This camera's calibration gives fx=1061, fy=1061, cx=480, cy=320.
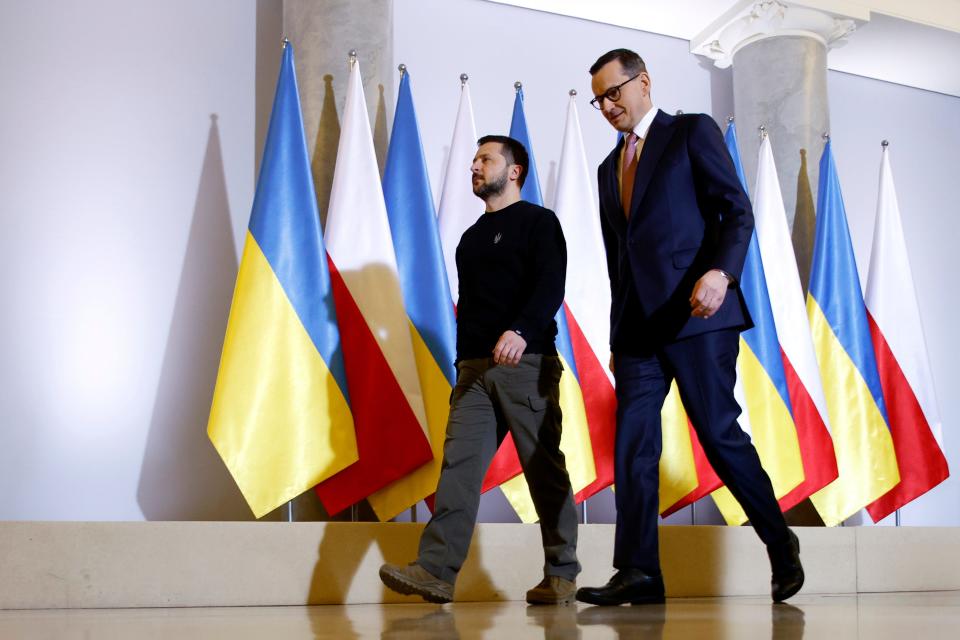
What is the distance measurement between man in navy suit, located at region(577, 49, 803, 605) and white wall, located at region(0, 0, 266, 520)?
212 cm

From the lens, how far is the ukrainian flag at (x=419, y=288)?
3.78m

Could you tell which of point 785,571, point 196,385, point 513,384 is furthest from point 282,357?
point 785,571

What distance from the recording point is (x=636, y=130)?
9.57 ft

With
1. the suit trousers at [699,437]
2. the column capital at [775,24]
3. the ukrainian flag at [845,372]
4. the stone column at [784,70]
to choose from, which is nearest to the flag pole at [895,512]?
the ukrainian flag at [845,372]

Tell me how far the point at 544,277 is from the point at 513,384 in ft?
0.98

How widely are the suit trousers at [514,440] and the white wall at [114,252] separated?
1.83 metres

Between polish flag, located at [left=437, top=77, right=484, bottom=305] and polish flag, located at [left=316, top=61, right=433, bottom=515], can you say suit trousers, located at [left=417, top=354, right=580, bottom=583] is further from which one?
polish flag, located at [left=437, top=77, right=484, bottom=305]

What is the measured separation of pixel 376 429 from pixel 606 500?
5.57ft

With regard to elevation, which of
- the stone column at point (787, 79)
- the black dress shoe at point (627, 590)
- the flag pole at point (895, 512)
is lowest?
the black dress shoe at point (627, 590)

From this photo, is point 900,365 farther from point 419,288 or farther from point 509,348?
point 509,348

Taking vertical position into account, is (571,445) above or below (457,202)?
below

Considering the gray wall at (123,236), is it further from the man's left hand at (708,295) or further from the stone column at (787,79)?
the man's left hand at (708,295)

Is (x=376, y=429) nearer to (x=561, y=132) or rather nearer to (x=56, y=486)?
(x=56, y=486)

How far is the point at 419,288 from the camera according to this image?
13.1 ft
